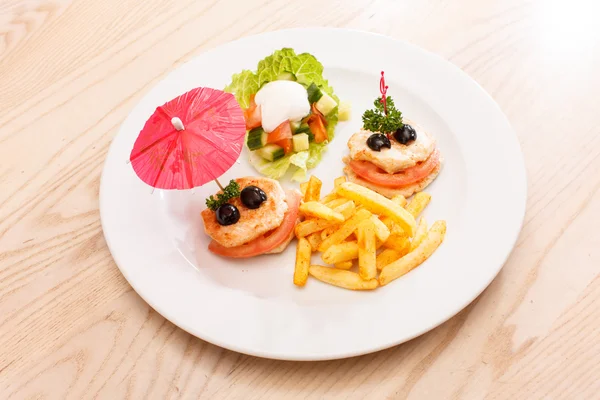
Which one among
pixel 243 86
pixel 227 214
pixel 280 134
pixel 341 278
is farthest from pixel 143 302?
pixel 243 86

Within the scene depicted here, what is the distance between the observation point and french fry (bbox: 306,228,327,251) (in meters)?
3.05

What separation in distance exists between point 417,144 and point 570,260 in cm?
108

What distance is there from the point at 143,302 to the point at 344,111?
6.15 feet

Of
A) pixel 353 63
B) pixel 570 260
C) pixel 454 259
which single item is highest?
pixel 353 63

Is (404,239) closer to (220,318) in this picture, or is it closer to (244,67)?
(220,318)

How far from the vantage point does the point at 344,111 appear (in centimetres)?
386

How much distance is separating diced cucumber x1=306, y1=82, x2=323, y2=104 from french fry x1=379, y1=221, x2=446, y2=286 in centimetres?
134

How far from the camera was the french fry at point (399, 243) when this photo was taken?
2.91 meters

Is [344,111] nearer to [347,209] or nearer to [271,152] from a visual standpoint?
[271,152]

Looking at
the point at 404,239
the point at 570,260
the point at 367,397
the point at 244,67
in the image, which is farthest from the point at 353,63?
the point at 367,397

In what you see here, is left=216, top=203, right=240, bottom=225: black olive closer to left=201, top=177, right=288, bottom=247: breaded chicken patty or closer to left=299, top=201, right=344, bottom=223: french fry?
left=201, top=177, right=288, bottom=247: breaded chicken patty

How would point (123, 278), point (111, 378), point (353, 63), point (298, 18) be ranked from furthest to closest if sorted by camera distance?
point (298, 18), point (353, 63), point (123, 278), point (111, 378)

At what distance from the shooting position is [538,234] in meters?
3.11

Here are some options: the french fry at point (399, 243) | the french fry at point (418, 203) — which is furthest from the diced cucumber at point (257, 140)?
the french fry at point (399, 243)
